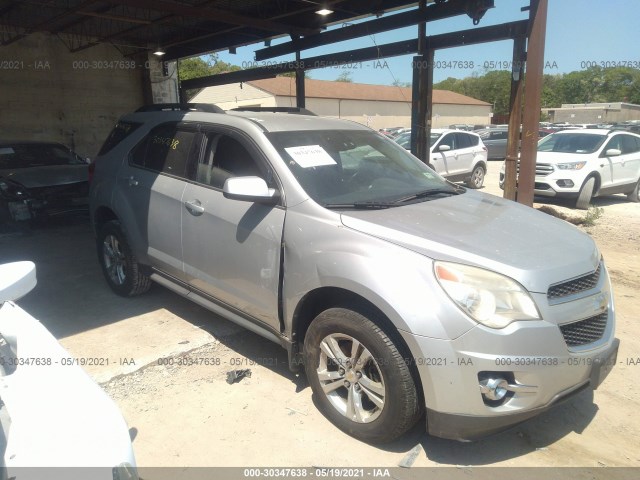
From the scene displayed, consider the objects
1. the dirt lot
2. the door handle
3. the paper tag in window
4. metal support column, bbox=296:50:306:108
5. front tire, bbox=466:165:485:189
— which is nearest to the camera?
the dirt lot

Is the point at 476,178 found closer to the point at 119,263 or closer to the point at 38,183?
the point at 38,183

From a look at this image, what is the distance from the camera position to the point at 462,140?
14.0 meters

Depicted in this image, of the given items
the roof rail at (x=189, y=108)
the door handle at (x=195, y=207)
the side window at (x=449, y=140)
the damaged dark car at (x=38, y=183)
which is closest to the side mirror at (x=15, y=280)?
the door handle at (x=195, y=207)

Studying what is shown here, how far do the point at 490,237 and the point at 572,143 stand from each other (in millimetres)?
10797

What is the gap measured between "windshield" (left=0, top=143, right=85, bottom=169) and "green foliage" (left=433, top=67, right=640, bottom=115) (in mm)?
79814

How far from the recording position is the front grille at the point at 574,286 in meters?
2.45

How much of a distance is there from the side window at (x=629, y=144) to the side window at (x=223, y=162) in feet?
38.2

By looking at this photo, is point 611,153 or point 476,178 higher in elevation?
point 611,153

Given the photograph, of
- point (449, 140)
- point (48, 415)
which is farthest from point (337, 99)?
point (48, 415)

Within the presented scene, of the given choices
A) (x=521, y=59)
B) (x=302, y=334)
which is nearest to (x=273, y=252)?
(x=302, y=334)

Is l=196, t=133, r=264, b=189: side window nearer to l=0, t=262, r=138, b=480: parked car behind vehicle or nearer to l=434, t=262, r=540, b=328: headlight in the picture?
l=434, t=262, r=540, b=328: headlight

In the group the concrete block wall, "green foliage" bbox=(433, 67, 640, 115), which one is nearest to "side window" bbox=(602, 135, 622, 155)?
the concrete block wall

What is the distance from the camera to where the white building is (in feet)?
129

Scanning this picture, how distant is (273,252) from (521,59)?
434cm
